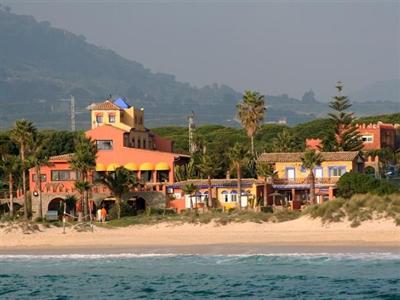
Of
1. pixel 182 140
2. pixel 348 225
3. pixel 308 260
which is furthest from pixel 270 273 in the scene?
pixel 182 140

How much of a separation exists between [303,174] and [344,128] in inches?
519

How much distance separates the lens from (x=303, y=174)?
6334cm

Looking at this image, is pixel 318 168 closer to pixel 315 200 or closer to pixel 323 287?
pixel 315 200

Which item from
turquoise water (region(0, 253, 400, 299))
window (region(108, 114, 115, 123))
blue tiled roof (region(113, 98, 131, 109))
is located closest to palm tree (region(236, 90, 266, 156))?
blue tiled roof (region(113, 98, 131, 109))

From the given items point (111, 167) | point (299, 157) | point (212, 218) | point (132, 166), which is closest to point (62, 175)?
point (111, 167)

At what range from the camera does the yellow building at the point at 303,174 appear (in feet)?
202

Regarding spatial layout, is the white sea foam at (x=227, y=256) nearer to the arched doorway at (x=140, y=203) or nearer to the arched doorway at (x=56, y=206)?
the arched doorway at (x=56, y=206)

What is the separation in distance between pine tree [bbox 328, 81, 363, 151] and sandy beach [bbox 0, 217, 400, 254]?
25.6 m

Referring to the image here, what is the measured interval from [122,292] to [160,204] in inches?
1027

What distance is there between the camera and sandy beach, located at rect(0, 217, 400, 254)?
144 feet

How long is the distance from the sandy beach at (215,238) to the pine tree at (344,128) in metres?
25.6

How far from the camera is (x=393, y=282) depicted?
3609cm

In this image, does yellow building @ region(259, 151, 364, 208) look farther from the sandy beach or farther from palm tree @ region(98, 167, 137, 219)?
the sandy beach

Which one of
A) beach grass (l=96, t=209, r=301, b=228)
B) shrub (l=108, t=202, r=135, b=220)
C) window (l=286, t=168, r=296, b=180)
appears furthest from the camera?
window (l=286, t=168, r=296, b=180)
